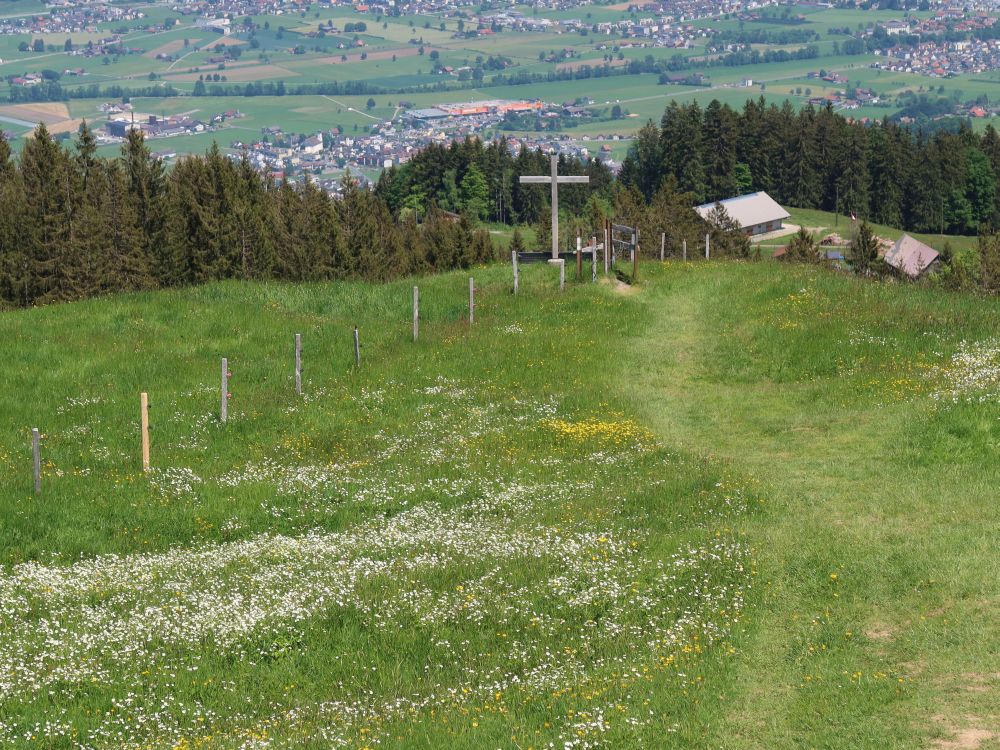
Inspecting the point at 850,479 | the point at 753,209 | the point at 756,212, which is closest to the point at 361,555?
the point at 850,479

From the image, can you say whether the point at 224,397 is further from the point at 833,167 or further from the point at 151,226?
the point at 833,167

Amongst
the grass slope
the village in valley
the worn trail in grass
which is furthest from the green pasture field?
the grass slope

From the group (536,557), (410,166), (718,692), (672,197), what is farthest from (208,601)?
(410,166)

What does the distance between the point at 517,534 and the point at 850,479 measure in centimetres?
740

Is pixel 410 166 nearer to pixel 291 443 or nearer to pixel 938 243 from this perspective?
pixel 938 243

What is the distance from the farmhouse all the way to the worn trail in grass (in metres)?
112

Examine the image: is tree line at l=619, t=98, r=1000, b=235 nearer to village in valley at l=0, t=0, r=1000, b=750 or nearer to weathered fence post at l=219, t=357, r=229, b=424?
village in valley at l=0, t=0, r=1000, b=750

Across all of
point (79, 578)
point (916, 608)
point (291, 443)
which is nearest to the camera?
point (916, 608)

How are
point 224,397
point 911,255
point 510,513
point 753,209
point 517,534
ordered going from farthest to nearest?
1. point 753,209
2. point 911,255
3. point 224,397
4. point 510,513
5. point 517,534

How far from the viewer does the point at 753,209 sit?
161 metres

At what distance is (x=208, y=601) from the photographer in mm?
19562

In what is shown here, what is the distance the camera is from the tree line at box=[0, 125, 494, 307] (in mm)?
76125

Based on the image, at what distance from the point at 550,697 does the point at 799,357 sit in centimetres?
2199

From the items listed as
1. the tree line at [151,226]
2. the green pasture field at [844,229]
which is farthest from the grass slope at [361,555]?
the green pasture field at [844,229]
